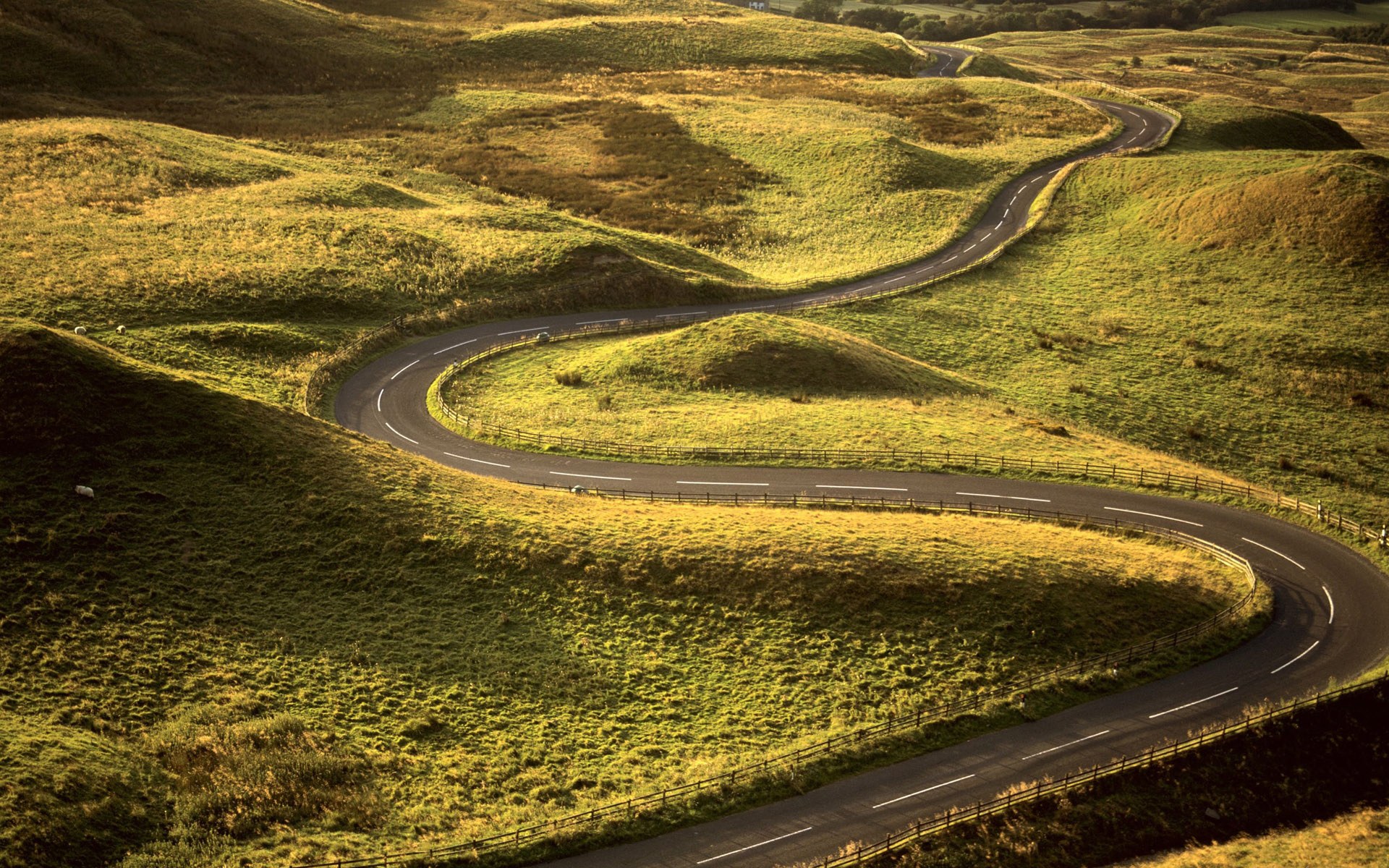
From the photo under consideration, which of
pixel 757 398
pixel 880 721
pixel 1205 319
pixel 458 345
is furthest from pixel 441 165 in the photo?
pixel 880 721

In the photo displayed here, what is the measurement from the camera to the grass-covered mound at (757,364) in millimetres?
57906

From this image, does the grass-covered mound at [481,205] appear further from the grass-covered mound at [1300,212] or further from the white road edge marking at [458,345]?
the grass-covered mound at [1300,212]

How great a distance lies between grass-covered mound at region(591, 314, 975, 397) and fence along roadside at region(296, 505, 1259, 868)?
1389 centimetres

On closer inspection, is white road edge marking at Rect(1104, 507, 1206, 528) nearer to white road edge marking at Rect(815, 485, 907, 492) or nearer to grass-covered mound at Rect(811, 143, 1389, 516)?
white road edge marking at Rect(815, 485, 907, 492)

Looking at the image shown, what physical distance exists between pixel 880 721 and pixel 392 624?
16414mm

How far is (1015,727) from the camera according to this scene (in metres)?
31.6

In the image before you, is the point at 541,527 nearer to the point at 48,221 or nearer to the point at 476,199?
the point at 48,221

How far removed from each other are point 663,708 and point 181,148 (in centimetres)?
7706

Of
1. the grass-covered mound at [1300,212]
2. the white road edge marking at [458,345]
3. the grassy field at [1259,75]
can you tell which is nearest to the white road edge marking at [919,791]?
the white road edge marking at [458,345]

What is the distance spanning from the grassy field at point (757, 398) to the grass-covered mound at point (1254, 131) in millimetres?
62876

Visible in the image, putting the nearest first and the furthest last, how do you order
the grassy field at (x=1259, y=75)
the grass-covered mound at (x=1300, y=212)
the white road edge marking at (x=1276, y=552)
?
the white road edge marking at (x=1276, y=552) → the grass-covered mound at (x=1300, y=212) → the grassy field at (x=1259, y=75)

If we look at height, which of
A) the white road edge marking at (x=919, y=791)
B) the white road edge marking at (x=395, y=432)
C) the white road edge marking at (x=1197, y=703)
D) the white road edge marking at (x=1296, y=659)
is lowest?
the white road edge marking at (x=919, y=791)

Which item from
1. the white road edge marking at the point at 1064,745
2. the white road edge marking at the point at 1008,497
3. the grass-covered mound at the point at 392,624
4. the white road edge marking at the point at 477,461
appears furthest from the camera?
the white road edge marking at the point at 477,461

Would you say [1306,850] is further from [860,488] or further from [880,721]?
[860,488]
